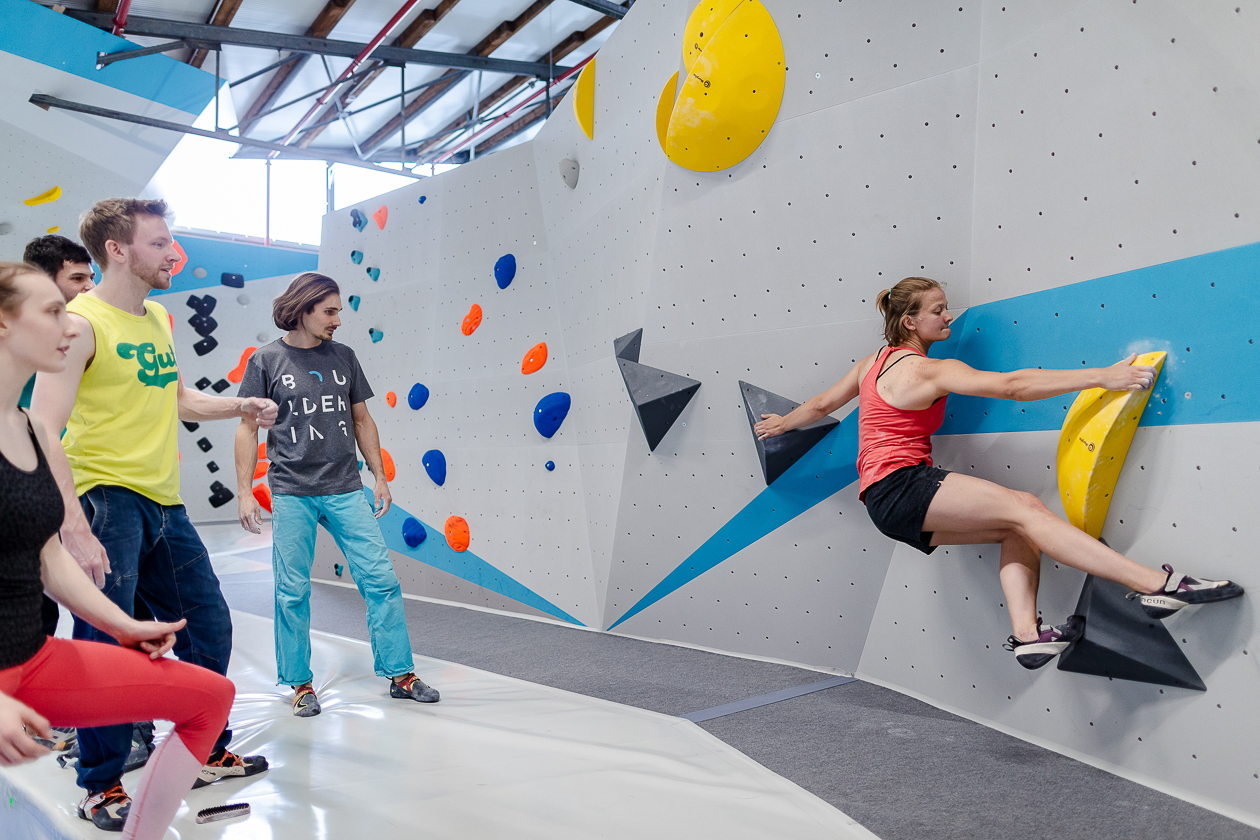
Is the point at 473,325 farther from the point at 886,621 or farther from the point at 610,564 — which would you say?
the point at 886,621

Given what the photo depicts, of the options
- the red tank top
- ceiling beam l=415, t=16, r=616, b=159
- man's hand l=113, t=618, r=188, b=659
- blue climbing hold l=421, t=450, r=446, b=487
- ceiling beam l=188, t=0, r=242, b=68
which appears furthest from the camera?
ceiling beam l=415, t=16, r=616, b=159

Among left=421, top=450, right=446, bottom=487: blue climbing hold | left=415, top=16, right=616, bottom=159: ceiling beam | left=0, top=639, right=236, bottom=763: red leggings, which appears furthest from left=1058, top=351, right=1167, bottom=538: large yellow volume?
left=415, top=16, right=616, bottom=159: ceiling beam

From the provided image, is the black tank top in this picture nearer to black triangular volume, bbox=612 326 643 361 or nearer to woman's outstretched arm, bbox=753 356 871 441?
woman's outstretched arm, bbox=753 356 871 441

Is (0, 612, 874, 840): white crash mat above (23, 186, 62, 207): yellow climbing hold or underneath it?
underneath

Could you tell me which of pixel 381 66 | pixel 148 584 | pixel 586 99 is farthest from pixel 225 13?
pixel 148 584

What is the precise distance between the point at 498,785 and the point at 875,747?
0.97 m

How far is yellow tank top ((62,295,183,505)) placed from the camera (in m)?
1.79

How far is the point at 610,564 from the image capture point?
3461 millimetres

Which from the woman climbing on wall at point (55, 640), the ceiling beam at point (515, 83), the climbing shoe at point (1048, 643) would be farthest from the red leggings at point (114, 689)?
the ceiling beam at point (515, 83)

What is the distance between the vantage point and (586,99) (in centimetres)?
360

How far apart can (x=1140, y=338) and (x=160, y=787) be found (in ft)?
7.16

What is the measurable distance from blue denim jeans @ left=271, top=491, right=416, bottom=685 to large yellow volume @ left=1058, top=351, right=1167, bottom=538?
6.51 feet

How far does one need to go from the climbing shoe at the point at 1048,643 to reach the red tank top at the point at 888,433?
518 millimetres

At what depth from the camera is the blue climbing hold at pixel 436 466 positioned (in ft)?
14.4
